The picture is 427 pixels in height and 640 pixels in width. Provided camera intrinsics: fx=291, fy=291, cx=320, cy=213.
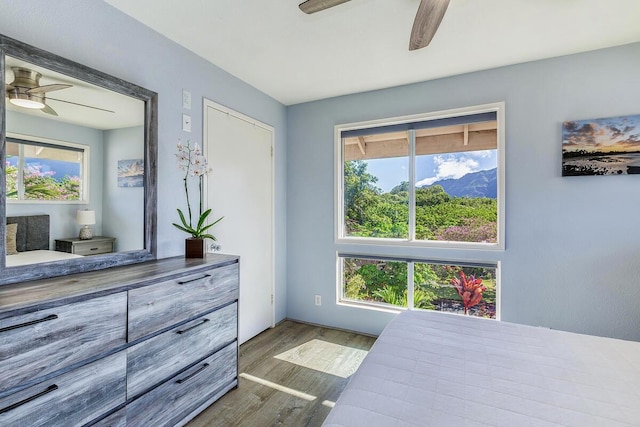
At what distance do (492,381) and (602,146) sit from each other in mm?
2169

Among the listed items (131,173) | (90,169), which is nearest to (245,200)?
(131,173)

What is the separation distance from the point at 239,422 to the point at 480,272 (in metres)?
2.27

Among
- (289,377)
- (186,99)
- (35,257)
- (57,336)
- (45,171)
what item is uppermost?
(186,99)

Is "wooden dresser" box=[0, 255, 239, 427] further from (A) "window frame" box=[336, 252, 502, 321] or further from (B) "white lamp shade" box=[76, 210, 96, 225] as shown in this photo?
(A) "window frame" box=[336, 252, 502, 321]

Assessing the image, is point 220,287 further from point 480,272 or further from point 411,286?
point 480,272

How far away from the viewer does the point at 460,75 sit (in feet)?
8.66

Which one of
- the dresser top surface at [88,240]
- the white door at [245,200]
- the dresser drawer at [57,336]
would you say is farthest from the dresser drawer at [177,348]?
the white door at [245,200]

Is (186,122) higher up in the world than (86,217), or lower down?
higher up

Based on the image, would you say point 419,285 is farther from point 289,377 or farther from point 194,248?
point 194,248

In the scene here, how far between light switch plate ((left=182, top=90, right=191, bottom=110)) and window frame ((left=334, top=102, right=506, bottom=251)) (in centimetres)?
150

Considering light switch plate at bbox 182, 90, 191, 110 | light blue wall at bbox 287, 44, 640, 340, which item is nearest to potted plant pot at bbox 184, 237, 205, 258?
light switch plate at bbox 182, 90, 191, 110

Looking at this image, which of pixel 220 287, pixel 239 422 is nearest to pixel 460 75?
pixel 220 287

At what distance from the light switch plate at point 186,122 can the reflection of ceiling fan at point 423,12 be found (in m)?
1.23

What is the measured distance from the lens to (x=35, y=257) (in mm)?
1409
